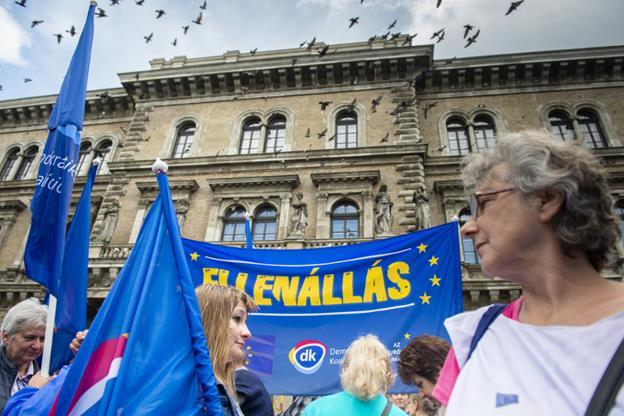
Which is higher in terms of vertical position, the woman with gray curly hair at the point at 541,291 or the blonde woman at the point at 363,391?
the woman with gray curly hair at the point at 541,291

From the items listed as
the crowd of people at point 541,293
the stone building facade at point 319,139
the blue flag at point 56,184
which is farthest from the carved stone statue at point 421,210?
the crowd of people at point 541,293

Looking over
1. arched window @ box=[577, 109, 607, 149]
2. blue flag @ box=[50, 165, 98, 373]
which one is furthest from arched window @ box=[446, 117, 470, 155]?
blue flag @ box=[50, 165, 98, 373]

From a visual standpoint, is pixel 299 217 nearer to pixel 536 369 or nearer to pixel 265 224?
pixel 265 224

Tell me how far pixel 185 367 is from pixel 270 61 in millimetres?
15558

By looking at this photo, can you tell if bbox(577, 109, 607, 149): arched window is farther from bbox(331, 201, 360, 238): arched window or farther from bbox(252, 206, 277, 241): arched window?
bbox(252, 206, 277, 241): arched window

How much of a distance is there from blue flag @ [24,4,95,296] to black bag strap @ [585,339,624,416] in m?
3.40

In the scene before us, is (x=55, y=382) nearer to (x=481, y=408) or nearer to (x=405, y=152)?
(x=481, y=408)

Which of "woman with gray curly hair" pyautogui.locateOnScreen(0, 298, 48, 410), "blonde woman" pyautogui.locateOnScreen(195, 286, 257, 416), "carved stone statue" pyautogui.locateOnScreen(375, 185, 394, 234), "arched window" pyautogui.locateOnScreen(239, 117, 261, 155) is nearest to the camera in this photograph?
"blonde woman" pyautogui.locateOnScreen(195, 286, 257, 416)

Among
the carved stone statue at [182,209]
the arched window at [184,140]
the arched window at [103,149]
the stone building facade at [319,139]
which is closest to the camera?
the stone building facade at [319,139]

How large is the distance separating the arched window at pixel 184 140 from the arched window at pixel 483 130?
38.2 ft

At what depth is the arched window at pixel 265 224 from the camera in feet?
41.2

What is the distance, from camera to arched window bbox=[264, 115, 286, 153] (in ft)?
47.9

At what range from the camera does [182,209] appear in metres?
13.2

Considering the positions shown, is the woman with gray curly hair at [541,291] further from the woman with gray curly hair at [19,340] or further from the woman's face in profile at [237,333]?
the woman with gray curly hair at [19,340]
